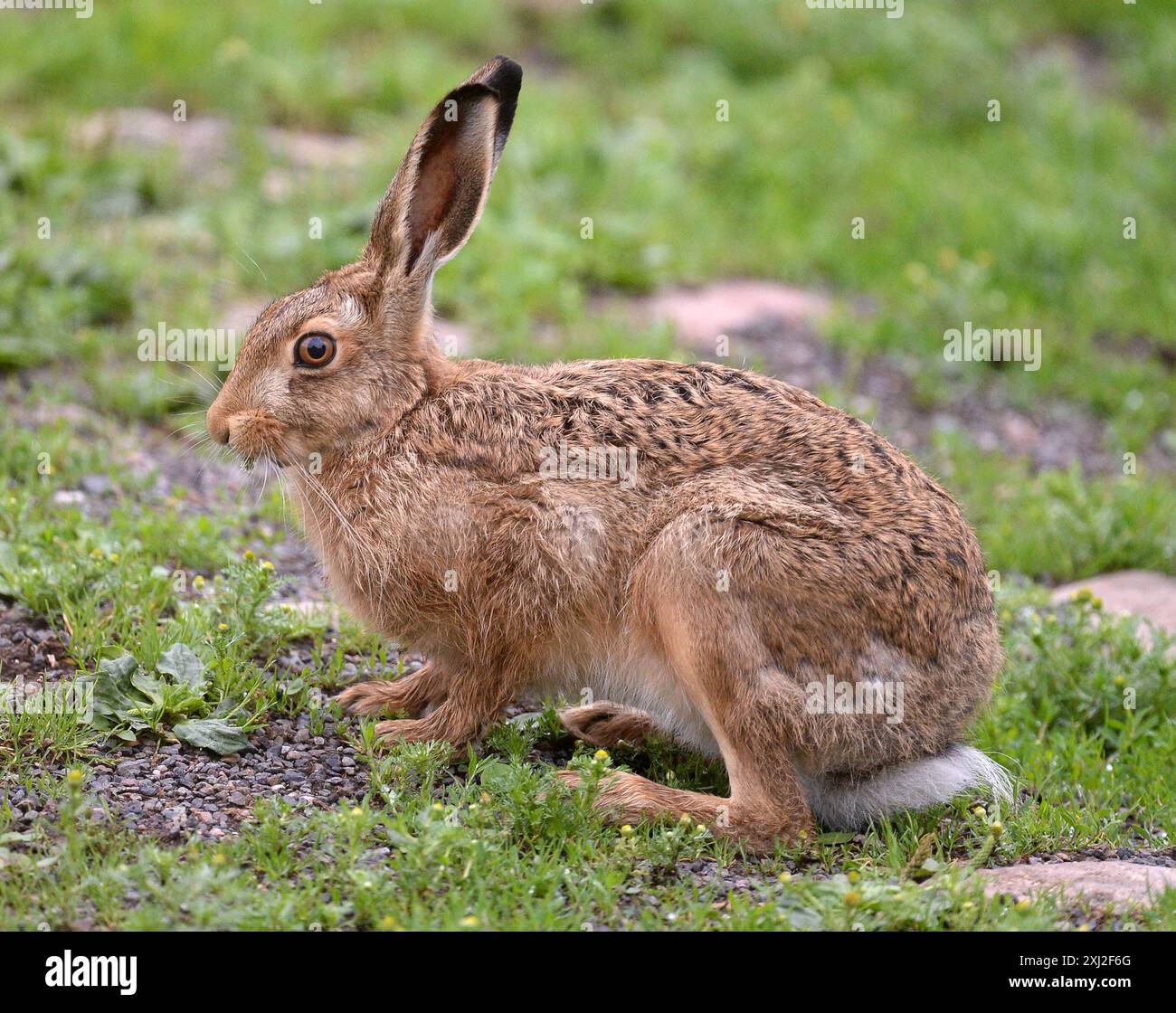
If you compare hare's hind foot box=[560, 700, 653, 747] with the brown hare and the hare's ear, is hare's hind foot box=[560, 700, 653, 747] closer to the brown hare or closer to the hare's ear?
the brown hare

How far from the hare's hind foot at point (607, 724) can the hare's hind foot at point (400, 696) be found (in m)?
0.53

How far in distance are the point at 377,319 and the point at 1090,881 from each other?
317 cm

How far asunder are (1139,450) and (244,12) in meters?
7.33

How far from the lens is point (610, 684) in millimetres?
5336

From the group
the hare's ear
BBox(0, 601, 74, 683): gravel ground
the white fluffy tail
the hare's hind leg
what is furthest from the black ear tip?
the white fluffy tail

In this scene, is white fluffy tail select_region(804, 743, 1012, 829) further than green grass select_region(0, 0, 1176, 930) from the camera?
Yes

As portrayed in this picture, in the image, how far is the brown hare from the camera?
4.91 metres

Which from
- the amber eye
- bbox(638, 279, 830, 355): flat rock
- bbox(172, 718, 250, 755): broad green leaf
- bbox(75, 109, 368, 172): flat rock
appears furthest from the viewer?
bbox(75, 109, 368, 172): flat rock

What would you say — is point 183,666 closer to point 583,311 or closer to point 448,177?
point 448,177

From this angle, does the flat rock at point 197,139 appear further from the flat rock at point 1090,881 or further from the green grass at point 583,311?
the flat rock at point 1090,881

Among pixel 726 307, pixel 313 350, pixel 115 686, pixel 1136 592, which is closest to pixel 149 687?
pixel 115 686

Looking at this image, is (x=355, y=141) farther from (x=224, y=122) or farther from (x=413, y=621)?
(x=413, y=621)

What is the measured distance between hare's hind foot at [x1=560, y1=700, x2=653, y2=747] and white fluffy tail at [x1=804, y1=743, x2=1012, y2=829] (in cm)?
82
